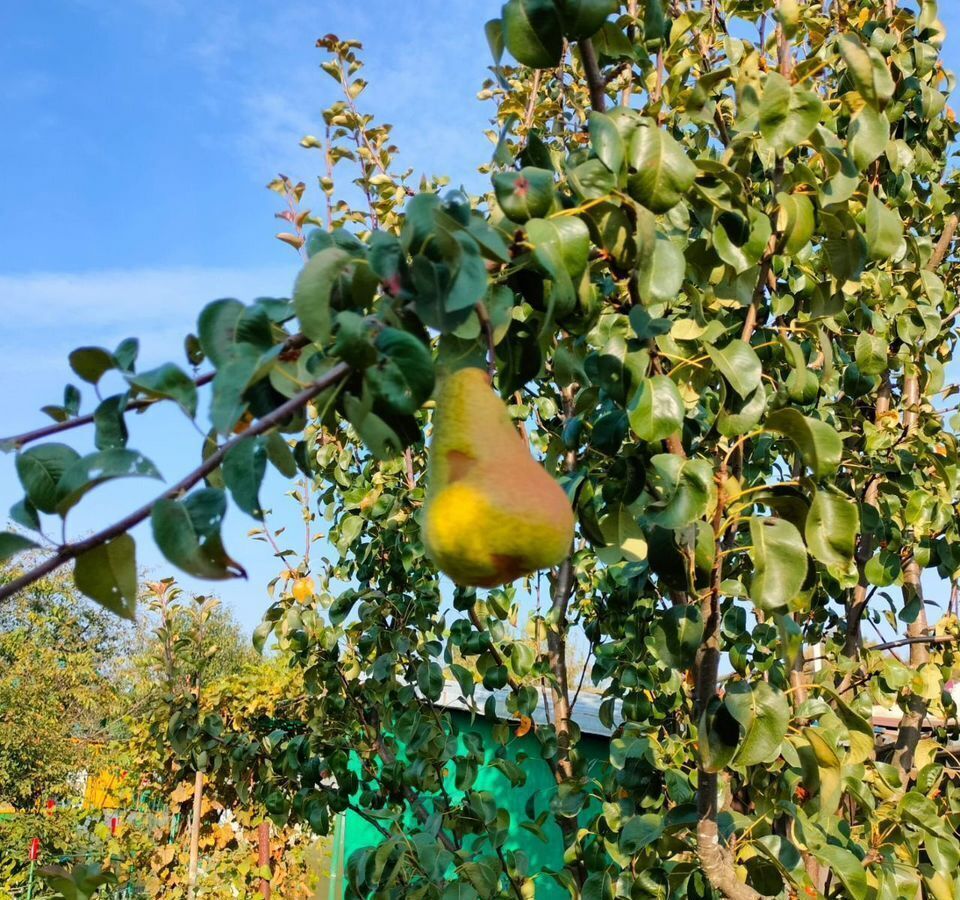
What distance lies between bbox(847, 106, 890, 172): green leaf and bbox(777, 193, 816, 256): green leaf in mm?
75

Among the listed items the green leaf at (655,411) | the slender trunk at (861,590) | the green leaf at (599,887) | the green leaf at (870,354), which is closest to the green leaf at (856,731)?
the green leaf at (599,887)

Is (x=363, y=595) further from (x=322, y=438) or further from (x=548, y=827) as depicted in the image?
(x=548, y=827)

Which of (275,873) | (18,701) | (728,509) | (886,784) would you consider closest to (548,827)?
(275,873)

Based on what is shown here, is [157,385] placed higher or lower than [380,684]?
lower

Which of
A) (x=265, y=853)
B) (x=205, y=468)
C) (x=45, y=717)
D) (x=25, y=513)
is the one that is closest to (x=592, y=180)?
(x=205, y=468)

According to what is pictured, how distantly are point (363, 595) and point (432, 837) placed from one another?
650 mm

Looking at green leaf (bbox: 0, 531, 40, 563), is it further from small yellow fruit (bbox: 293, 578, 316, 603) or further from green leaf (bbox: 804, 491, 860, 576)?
small yellow fruit (bbox: 293, 578, 316, 603)

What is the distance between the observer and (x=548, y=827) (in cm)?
440

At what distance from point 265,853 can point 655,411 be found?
445cm

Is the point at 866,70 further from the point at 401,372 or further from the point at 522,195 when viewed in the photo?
the point at 401,372

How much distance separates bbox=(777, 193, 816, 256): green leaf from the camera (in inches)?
45.8

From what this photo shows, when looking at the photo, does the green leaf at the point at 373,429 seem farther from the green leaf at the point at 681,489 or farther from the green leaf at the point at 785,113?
the green leaf at the point at 785,113

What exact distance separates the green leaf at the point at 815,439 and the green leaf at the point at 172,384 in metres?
0.61

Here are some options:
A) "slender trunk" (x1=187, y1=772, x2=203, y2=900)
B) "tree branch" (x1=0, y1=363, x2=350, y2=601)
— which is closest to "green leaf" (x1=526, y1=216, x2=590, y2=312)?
"tree branch" (x1=0, y1=363, x2=350, y2=601)
